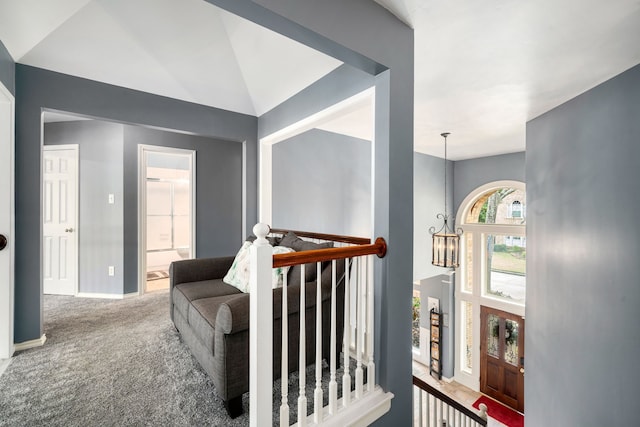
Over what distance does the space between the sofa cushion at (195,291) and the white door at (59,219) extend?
231 cm

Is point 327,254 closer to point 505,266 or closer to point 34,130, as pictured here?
point 34,130

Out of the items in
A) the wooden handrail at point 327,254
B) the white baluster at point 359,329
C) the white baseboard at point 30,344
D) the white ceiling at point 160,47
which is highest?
the white ceiling at point 160,47

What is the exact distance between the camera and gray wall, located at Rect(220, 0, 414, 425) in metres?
1.58

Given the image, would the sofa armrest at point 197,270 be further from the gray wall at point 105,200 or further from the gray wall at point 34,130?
the gray wall at point 105,200

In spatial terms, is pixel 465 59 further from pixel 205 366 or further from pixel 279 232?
pixel 205 366

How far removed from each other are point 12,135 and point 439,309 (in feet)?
23.0

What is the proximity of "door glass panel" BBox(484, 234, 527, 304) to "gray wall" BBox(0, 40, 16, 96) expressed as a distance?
6.94m

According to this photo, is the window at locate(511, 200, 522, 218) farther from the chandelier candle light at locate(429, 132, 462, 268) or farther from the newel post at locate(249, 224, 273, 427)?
the newel post at locate(249, 224, 273, 427)


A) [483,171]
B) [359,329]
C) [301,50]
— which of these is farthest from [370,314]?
[483,171]

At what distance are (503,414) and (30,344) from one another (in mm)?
6847

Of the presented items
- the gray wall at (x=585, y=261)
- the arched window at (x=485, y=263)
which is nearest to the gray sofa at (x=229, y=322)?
the gray wall at (x=585, y=261)

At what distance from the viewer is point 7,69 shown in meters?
2.01

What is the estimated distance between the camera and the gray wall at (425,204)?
5.27 meters

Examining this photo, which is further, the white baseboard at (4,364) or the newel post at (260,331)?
the white baseboard at (4,364)
